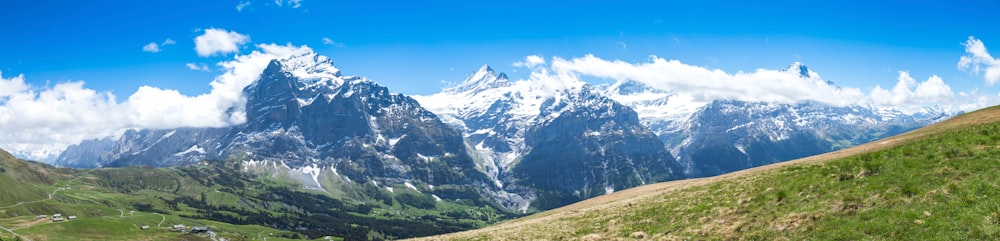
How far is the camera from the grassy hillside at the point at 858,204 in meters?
27.6

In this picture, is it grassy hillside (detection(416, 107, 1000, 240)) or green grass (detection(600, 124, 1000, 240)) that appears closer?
green grass (detection(600, 124, 1000, 240))

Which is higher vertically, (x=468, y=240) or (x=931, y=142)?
(x=931, y=142)

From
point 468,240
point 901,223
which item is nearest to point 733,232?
point 901,223

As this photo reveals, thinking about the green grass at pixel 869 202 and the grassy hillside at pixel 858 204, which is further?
the grassy hillside at pixel 858 204

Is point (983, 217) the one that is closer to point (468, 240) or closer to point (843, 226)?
point (843, 226)

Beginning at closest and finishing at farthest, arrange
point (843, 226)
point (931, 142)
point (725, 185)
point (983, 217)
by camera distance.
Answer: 1. point (983, 217)
2. point (843, 226)
3. point (931, 142)
4. point (725, 185)

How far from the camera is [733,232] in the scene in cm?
3556

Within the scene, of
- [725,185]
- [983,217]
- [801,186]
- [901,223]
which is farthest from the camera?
[725,185]

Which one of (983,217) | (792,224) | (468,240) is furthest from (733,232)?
(468,240)

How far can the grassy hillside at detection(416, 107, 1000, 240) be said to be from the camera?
2758 centimetres

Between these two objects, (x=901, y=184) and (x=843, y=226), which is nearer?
(x=843, y=226)

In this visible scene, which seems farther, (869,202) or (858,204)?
(858,204)

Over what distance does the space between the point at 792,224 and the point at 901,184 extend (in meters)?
7.13

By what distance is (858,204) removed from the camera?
3256 centimetres
